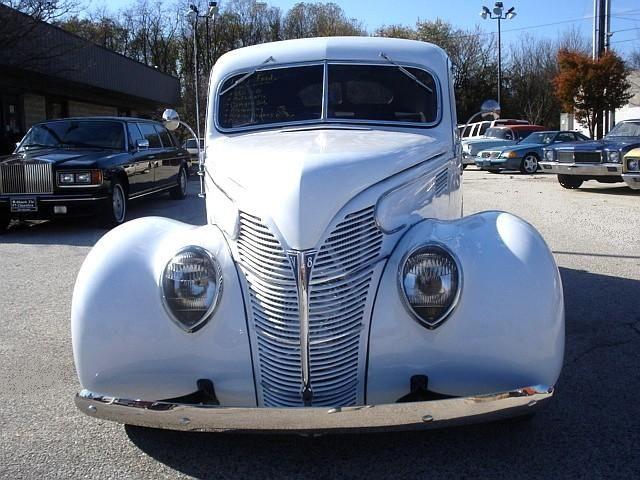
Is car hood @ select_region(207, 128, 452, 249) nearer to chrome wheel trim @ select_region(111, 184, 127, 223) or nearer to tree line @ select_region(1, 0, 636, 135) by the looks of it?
chrome wheel trim @ select_region(111, 184, 127, 223)

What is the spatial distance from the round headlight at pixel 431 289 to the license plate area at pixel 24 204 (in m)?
8.24

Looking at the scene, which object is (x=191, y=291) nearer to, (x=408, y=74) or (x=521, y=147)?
(x=408, y=74)

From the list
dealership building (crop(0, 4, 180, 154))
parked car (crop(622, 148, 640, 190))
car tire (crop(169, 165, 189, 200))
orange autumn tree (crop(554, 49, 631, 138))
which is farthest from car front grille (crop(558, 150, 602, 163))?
orange autumn tree (crop(554, 49, 631, 138))

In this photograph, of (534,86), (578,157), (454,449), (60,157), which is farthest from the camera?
(534,86)

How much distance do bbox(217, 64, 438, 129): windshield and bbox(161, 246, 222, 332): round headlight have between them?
168 cm

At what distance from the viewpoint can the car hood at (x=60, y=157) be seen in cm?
974

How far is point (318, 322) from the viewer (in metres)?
2.92

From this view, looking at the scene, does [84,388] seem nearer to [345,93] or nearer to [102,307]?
[102,307]

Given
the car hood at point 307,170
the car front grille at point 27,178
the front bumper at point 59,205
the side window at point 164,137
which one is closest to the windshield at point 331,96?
the car hood at point 307,170

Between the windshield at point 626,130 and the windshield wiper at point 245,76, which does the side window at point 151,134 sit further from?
the windshield at point 626,130

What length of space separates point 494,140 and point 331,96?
19.6 metres

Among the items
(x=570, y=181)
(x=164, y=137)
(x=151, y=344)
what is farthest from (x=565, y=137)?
(x=151, y=344)

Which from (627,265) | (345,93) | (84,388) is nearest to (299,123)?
(345,93)

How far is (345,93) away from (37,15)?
15.4m
